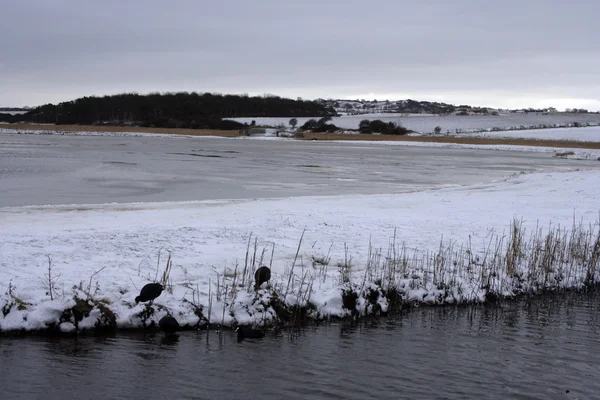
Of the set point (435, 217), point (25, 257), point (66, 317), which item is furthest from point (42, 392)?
point (435, 217)

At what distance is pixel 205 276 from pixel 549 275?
595 cm

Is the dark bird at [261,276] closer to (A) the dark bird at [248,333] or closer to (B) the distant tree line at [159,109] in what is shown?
(A) the dark bird at [248,333]

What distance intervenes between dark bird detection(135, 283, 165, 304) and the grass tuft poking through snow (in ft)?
0.31

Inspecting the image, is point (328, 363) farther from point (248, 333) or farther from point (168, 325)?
point (168, 325)

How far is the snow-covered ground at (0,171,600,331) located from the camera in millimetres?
8984

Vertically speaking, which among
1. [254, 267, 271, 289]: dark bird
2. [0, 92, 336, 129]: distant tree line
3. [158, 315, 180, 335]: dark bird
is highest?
[0, 92, 336, 129]: distant tree line

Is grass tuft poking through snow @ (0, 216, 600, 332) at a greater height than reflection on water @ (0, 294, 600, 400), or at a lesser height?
greater

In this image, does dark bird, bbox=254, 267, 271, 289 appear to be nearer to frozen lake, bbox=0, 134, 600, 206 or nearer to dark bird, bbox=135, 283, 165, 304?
dark bird, bbox=135, 283, 165, 304

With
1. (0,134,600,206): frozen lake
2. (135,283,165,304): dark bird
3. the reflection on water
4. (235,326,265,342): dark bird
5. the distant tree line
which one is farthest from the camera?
the distant tree line

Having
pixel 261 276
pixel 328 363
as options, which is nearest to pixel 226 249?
pixel 261 276

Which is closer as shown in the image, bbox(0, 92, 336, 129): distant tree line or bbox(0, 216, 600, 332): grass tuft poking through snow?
bbox(0, 216, 600, 332): grass tuft poking through snow

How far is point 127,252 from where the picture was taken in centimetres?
1105

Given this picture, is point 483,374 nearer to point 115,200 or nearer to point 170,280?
point 170,280

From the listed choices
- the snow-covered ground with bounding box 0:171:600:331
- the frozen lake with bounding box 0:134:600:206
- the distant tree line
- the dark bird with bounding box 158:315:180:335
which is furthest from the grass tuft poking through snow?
the distant tree line
